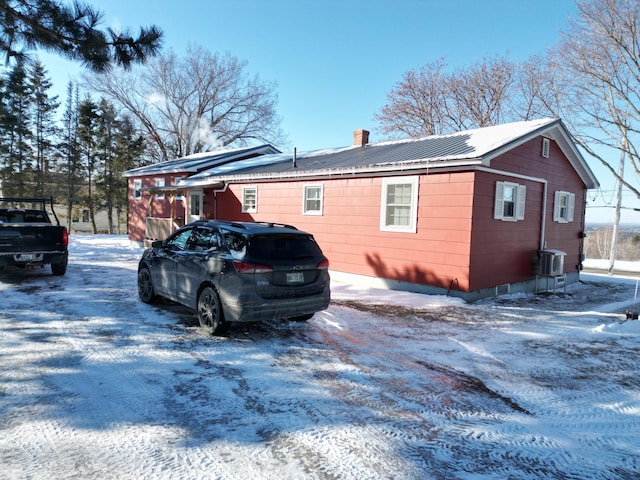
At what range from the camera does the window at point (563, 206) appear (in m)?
12.4

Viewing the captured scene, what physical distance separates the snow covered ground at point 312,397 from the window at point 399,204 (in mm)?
3418

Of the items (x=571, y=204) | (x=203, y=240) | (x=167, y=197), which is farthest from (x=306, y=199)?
(x=167, y=197)

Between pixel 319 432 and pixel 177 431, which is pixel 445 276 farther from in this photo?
pixel 177 431

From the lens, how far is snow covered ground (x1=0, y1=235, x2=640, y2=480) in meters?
2.83

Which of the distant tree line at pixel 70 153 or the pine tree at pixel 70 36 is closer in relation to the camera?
the pine tree at pixel 70 36

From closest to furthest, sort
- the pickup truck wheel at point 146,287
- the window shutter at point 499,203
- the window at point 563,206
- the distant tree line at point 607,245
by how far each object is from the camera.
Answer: the pickup truck wheel at point 146,287, the window shutter at point 499,203, the window at point 563,206, the distant tree line at point 607,245

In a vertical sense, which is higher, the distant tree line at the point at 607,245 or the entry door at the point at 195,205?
the entry door at the point at 195,205

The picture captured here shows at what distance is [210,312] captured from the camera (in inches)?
226

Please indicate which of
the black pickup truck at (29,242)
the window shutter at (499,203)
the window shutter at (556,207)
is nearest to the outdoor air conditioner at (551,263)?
the window shutter at (556,207)

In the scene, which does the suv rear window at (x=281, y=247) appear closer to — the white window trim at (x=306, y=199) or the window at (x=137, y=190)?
the white window trim at (x=306, y=199)

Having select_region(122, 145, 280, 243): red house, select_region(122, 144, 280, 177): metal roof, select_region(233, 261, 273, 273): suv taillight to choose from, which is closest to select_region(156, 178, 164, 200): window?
select_region(122, 145, 280, 243): red house

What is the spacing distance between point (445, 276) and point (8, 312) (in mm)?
8538

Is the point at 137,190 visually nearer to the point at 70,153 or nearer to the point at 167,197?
the point at 167,197

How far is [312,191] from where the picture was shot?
491 inches
